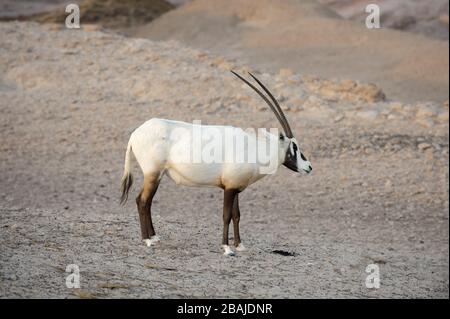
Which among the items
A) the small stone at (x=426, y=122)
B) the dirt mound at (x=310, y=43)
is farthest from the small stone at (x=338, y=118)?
the dirt mound at (x=310, y=43)

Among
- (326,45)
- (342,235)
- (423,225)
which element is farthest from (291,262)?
(326,45)

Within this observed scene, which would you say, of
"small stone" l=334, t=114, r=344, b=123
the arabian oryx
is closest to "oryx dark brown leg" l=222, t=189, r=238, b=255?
the arabian oryx

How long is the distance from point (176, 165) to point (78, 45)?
1703 centimetres

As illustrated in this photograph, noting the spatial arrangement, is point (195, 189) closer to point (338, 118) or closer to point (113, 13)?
point (338, 118)

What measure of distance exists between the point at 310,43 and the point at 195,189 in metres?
26.3

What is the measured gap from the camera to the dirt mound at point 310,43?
35.0m

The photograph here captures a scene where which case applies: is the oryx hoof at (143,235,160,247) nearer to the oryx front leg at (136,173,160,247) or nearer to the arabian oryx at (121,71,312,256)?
the oryx front leg at (136,173,160,247)

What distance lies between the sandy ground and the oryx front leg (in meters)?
0.18

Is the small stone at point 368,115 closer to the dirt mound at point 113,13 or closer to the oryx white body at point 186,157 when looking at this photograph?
the oryx white body at point 186,157

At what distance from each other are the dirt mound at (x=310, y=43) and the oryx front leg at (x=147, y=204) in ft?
69.5

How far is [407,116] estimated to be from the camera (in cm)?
2145

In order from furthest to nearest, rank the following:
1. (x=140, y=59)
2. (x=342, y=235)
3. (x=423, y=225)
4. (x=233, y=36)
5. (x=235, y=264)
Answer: (x=233, y=36) → (x=140, y=59) → (x=423, y=225) → (x=342, y=235) → (x=235, y=264)
